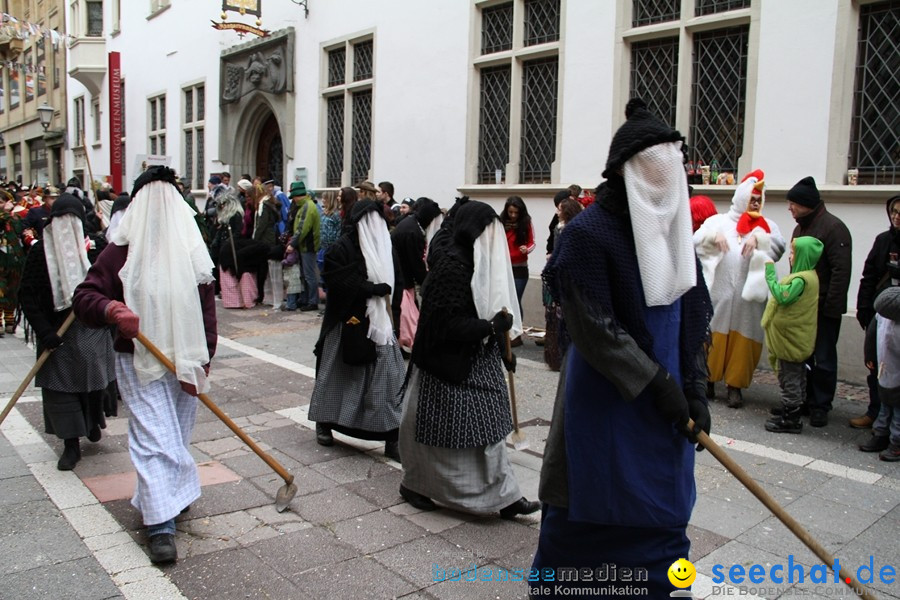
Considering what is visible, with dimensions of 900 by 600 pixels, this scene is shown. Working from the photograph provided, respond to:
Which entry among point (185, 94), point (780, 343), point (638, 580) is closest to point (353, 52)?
point (185, 94)

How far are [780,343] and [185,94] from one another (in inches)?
699

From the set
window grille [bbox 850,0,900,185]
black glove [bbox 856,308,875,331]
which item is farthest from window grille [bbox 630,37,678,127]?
black glove [bbox 856,308,875,331]

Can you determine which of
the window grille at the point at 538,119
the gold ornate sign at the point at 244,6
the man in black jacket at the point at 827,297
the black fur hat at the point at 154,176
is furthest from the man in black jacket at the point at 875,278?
the gold ornate sign at the point at 244,6

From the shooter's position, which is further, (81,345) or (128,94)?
(128,94)

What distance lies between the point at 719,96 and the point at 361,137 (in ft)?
24.1

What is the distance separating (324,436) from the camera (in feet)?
18.0

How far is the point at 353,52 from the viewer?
14.0m

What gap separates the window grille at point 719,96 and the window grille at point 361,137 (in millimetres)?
6668

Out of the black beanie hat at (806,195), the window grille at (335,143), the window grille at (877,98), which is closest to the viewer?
the black beanie hat at (806,195)

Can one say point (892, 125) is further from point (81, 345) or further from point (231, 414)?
point (81, 345)

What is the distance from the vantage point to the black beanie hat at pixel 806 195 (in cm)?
616

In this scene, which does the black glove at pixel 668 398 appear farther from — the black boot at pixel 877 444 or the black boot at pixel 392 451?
the black boot at pixel 877 444

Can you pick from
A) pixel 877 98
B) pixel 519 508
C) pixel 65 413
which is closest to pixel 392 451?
pixel 519 508

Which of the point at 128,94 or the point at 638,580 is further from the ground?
the point at 128,94
